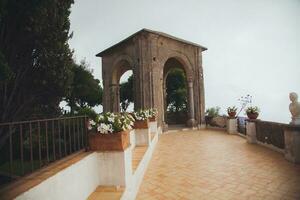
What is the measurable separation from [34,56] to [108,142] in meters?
7.92

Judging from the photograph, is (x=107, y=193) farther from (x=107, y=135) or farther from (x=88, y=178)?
(x=107, y=135)

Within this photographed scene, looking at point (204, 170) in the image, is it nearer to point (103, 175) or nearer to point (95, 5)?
point (103, 175)

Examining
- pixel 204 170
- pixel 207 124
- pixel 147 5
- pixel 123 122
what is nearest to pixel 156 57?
pixel 147 5

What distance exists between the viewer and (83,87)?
24.0 metres

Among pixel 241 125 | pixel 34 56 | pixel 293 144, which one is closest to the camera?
pixel 293 144

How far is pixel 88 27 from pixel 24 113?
7.09 m

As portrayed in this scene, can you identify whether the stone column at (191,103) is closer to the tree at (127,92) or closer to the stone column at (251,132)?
the stone column at (251,132)

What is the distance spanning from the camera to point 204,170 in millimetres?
5656

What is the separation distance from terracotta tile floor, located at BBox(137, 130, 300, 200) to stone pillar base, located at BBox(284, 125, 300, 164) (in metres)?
0.22

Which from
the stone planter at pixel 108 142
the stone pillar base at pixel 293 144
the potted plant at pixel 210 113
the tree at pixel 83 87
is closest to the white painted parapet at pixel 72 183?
the stone planter at pixel 108 142

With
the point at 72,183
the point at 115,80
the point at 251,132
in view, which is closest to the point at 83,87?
the point at 115,80

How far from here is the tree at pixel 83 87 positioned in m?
23.7

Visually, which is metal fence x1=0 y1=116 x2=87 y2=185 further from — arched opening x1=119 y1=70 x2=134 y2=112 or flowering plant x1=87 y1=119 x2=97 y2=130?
arched opening x1=119 y1=70 x2=134 y2=112

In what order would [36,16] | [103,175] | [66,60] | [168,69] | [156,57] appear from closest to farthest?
1. [103,175]
2. [36,16]
3. [66,60]
4. [156,57]
5. [168,69]
